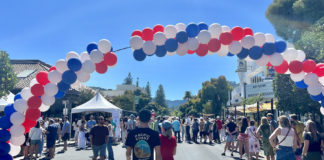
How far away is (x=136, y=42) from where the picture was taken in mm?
6113

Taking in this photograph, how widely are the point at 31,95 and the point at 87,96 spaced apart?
26.4m

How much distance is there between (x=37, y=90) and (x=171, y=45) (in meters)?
3.23

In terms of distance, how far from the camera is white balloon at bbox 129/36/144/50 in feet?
20.1

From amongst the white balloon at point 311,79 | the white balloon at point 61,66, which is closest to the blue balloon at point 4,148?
the white balloon at point 61,66

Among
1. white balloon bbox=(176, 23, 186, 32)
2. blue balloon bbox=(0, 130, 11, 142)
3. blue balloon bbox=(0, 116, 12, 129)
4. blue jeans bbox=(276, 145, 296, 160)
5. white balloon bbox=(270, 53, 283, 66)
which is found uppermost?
white balloon bbox=(176, 23, 186, 32)

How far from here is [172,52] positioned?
6.30 m

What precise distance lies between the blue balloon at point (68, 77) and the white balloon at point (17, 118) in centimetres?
123

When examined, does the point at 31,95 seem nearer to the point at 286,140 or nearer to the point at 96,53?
the point at 96,53

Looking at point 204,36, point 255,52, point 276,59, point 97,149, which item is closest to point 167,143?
point 204,36

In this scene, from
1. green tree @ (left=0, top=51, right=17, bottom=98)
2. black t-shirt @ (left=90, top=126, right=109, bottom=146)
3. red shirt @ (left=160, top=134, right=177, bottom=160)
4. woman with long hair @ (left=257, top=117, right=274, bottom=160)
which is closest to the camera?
red shirt @ (left=160, top=134, right=177, bottom=160)

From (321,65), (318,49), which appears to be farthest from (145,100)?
(321,65)

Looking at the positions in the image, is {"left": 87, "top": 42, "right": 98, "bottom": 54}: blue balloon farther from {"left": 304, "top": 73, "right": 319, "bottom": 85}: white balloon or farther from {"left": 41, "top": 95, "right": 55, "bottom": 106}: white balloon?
{"left": 304, "top": 73, "right": 319, "bottom": 85}: white balloon

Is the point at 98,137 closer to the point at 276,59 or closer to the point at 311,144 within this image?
the point at 276,59

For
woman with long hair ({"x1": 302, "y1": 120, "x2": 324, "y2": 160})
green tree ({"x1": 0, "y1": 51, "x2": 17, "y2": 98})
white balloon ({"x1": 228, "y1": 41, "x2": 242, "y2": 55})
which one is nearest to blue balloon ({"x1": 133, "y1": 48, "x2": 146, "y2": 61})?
white balloon ({"x1": 228, "y1": 41, "x2": 242, "y2": 55})
